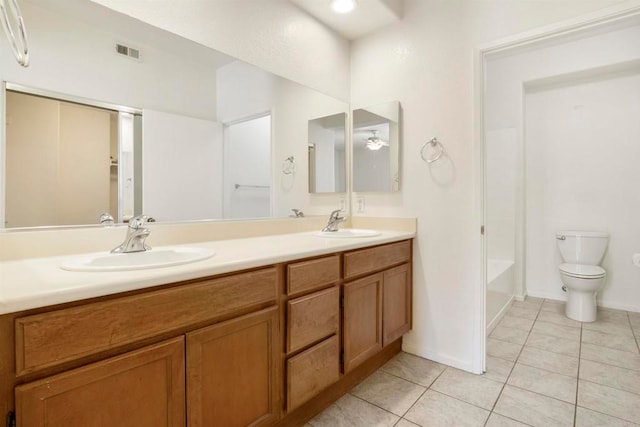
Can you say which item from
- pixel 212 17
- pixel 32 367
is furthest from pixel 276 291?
pixel 212 17

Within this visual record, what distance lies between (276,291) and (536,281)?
10.9 feet

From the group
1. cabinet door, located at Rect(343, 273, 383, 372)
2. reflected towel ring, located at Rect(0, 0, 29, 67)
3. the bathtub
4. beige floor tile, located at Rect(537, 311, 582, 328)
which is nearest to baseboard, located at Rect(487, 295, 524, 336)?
the bathtub

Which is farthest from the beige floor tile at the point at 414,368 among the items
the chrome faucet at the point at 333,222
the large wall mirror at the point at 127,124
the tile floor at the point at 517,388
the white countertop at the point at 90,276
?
the large wall mirror at the point at 127,124

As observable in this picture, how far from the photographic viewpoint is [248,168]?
1.94 m

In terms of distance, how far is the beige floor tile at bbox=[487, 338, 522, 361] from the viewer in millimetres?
2150

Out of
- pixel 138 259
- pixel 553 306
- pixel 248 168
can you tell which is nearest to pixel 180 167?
pixel 248 168

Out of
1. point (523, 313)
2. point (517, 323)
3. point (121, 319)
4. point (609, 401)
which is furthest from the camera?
point (523, 313)

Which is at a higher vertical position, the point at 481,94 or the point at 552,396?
the point at 481,94

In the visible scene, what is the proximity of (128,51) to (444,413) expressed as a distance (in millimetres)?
2217

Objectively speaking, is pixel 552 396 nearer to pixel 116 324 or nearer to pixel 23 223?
pixel 116 324

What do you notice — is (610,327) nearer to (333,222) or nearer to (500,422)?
(500,422)

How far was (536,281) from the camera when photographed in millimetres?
3438

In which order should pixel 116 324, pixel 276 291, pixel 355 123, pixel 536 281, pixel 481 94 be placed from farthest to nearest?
1. pixel 536 281
2. pixel 355 123
3. pixel 481 94
4. pixel 276 291
5. pixel 116 324

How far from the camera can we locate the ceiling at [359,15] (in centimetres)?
203
